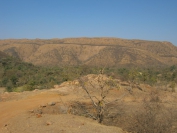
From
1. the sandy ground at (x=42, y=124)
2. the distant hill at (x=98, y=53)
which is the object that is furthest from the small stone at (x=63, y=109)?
the distant hill at (x=98, y=53)

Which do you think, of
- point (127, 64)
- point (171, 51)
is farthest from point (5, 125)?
point (171, 51)

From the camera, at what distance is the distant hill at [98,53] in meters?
70.2

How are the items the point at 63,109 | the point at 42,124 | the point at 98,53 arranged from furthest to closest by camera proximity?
the point at 98,53, the point at 63,109, the point at 42,124

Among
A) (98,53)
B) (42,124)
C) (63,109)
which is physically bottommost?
(98,53)

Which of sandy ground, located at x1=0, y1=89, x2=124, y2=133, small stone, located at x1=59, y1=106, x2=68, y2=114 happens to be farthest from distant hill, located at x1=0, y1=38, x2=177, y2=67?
sandy ground, located at x1=0, y1=89, x2=124, y2=133

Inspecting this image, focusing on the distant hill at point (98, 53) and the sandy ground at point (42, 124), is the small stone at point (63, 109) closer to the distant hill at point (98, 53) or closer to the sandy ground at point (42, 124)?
the sandy ground at point (42, 124)

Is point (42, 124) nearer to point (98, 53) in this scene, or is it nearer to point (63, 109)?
point (63, 109)

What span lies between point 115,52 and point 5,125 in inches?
2670

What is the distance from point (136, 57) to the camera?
7138cm

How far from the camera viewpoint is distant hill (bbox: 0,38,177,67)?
70.2m

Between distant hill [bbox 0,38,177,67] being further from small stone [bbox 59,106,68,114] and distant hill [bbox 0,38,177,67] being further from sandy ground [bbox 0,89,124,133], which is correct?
sandy ground [bbox 0,89,124,133]

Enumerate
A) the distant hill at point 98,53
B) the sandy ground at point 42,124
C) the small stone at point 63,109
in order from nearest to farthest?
the sandy ground at point 42,124 → the small stone at point 63,109 → the distant hill at point 98,53

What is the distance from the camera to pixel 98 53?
76.9 m

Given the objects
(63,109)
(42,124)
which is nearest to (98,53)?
(63,109)
